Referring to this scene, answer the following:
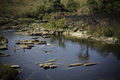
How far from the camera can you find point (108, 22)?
60000 millimetres

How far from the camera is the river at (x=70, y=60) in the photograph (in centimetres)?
2675

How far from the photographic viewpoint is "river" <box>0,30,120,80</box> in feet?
87.8

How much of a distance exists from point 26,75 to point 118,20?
4103cm

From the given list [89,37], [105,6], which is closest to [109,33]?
[89,37]

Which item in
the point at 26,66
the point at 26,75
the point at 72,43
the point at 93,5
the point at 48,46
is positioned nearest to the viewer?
the point at 26,75

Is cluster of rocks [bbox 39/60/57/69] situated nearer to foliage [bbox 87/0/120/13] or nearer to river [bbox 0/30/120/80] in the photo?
river [bbox 0/30/120/80]

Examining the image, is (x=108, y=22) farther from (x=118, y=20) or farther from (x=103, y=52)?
(x=103, y=52)

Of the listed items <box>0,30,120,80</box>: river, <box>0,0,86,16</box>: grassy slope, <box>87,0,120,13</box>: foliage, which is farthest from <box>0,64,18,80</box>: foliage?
<box>0,0,86,16</box>: grassy slope

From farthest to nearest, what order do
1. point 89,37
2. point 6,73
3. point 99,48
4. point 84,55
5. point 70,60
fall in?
1. point 89,37
2. point 99,48
3. point 84,55
4. point 70,60
5. point 6,73

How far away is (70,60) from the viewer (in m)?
33.4

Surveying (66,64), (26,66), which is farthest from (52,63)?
(26,66)

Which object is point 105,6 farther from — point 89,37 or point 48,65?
point 48,65

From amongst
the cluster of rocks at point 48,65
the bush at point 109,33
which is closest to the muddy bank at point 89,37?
the bush at point 109,33

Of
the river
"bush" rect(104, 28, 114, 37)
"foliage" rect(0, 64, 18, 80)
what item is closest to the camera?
"foliage" rect(0, 64, 18, 80)
